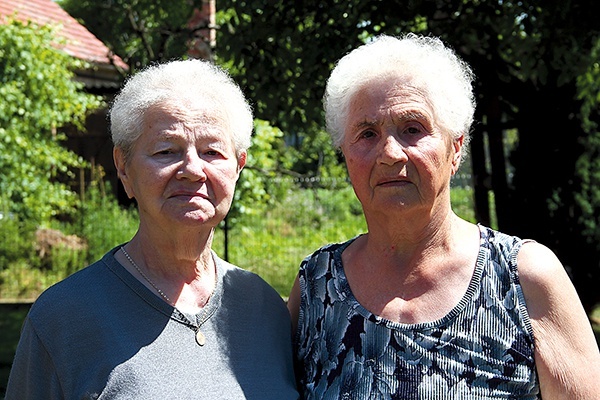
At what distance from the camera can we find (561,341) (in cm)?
211

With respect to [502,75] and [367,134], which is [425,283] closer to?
[367,134]

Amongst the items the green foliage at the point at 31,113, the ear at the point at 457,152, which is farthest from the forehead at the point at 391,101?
the green foliage at the point at 31,113

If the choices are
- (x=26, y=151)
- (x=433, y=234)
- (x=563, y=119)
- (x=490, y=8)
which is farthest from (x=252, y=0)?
(x=26, y=151)

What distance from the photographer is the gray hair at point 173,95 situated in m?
2.33

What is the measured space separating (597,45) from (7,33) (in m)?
6.36

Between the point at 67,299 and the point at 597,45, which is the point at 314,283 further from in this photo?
the point at 597,45

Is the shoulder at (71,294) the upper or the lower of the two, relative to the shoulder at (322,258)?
lower

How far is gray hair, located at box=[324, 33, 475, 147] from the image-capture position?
7.50 feet

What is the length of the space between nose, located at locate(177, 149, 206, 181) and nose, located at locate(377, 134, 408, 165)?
1.73ft

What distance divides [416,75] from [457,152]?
28 centimetres

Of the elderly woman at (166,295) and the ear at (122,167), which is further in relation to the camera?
the ear at (122,167)

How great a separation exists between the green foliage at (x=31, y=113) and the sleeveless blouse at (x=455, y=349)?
705 cm

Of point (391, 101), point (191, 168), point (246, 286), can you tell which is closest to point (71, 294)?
point (191, 168)

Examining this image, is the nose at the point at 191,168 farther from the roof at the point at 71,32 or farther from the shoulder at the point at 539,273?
the roof at the point at 71,32
